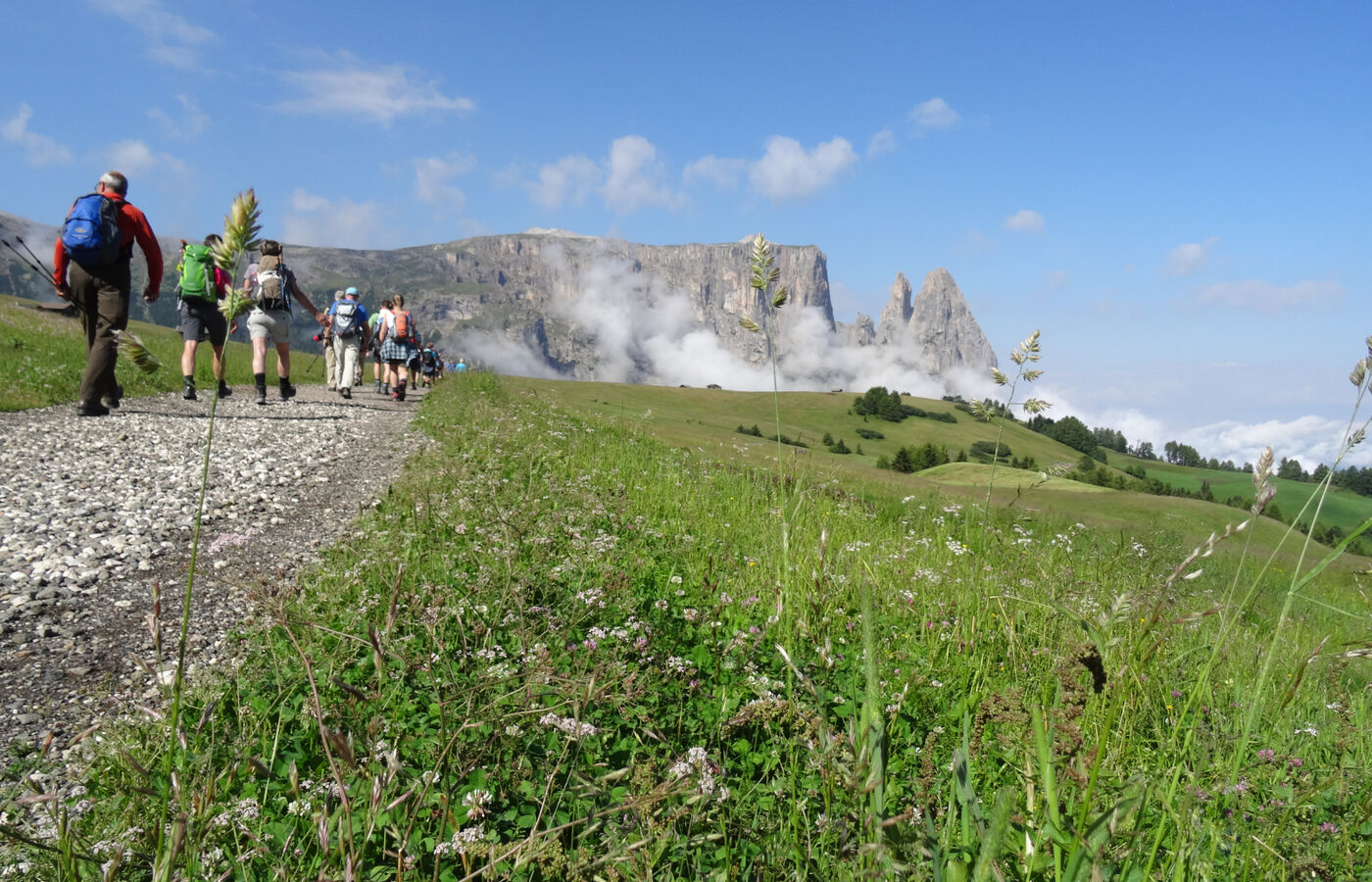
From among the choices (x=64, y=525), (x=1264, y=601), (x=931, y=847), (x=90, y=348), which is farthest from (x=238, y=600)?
(x=1264, y=601)

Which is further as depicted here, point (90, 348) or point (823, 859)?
point (90, 348)

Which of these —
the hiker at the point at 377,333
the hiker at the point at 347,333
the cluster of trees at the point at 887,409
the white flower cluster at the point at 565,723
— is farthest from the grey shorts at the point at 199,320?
the cluster of trees at the point at 887,409

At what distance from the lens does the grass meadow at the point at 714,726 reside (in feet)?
5.46

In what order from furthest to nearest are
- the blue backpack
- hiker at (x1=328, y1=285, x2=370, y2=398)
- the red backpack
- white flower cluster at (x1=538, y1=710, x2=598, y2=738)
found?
the red backpack < hiker at (x1=328, y1=285, x2=370, y2=398) < the blue backpack < white flower cluster at (x1=538, y1=710, x2=598, y2=738)

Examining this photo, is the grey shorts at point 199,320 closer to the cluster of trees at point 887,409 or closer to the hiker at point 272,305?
the hiker at point 272,305

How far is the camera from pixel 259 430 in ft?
41.1

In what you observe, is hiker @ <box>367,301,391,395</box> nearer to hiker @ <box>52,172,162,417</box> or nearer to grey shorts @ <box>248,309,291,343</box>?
grey shorts @ <box>248,309,291,343</box>

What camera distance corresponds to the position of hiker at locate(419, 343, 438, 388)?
107 ft

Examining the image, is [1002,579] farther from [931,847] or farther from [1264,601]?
[1264,601]

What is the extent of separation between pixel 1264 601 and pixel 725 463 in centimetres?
865

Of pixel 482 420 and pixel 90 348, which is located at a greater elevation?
pixel 90 348

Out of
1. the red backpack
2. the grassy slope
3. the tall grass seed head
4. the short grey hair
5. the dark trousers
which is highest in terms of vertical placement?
the short grey hair

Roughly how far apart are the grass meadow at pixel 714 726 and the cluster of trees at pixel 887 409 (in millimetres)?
127270

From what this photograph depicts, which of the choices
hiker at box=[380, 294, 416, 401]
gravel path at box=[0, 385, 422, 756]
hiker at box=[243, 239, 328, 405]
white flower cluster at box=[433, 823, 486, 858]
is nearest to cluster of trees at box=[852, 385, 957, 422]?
hiker at box=[380, 294, 416, 401]
